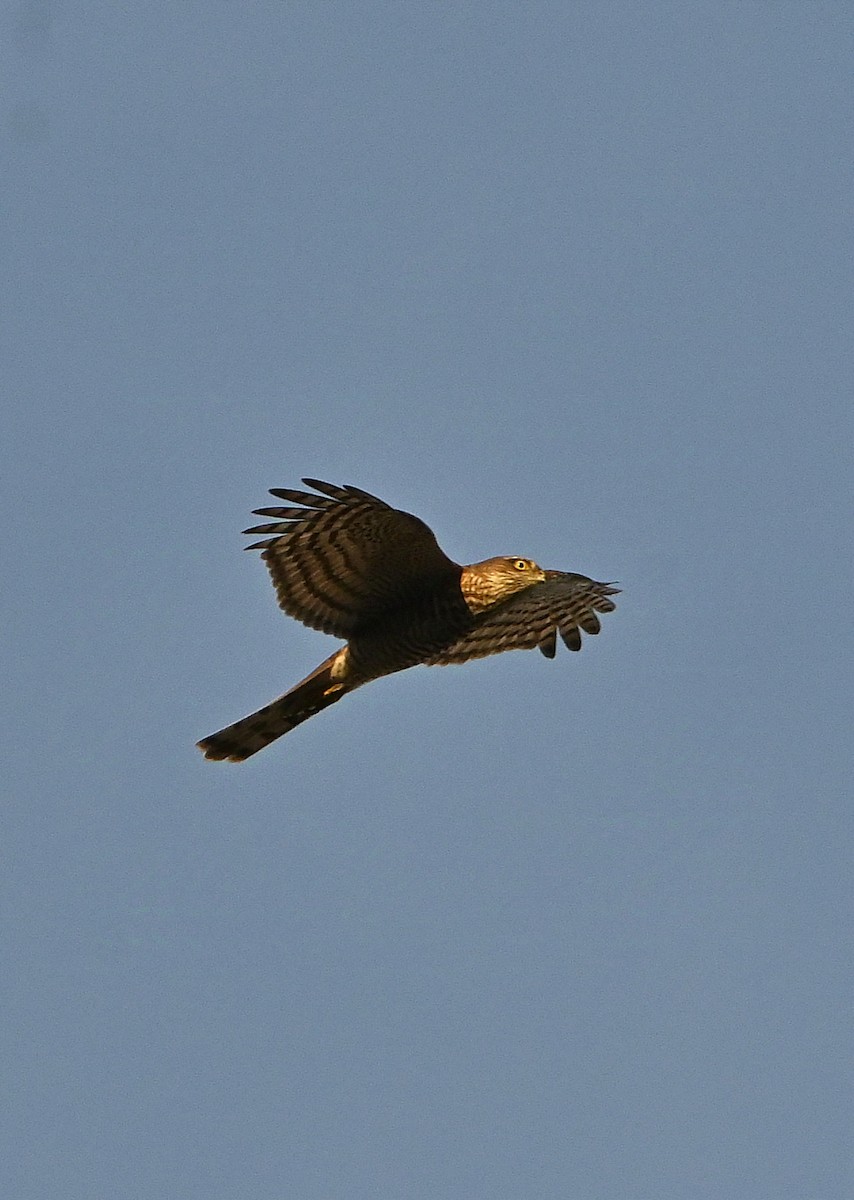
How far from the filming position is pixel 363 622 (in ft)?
54.7

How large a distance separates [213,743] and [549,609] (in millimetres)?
2921

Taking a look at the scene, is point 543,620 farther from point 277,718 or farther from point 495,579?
point 277,718

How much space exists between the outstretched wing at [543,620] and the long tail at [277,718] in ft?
2.71

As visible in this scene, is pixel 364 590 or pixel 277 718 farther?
pixel 277 718

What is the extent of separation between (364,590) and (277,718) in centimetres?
132

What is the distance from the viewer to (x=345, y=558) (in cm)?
1622

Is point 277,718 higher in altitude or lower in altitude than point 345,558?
lower

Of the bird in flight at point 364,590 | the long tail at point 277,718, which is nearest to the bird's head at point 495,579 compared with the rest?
the bird in flight at point 364,590

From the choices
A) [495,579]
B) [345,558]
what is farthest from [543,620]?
[345,558]

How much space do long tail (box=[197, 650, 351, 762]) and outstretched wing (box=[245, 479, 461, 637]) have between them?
1.39 feet

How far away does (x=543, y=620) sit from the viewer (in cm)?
1802

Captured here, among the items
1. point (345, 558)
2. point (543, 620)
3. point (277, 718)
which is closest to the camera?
point (345, 558)

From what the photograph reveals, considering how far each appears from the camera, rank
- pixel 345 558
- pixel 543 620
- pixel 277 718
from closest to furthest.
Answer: pixel 345 558 → pixel 277 718 → pixel 543 620

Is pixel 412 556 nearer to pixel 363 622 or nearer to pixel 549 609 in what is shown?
pixel 363 622
